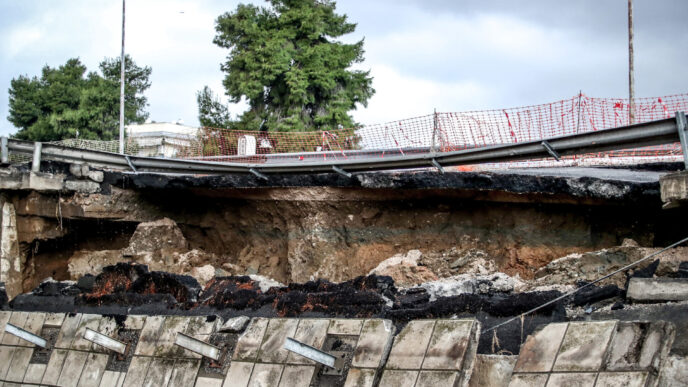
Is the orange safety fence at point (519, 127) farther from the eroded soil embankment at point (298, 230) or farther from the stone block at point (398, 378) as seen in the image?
the stone block at point (398, 378)

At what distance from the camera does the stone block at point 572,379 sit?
13.6 ft

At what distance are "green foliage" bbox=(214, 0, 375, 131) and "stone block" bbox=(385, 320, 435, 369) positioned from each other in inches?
599

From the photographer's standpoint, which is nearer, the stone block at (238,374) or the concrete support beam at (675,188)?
the concrete support beam at (675,188)

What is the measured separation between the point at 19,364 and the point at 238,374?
9.72ft

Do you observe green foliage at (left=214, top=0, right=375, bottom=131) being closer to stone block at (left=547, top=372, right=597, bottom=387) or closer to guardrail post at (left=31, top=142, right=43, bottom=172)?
guardrail post at (left=31, top=142, right=43, bottom=172)

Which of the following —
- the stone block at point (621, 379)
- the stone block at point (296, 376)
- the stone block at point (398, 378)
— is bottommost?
the stone block at point (296, 376)

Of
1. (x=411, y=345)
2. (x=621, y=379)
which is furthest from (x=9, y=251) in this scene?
(x=621, y=379)

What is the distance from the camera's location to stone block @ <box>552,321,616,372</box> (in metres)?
4.21

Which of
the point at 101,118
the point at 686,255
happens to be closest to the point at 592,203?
the point at 686,255

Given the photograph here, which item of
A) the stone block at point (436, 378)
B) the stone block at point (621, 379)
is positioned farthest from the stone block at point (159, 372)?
the stone block at point (621, 379)

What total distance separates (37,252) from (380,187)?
5.40m

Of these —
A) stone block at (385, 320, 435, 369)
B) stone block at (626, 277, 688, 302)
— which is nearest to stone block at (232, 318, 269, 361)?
stone block at (385, 320, 435, 369)

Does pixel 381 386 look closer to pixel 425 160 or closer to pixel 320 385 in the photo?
pixel 320 385

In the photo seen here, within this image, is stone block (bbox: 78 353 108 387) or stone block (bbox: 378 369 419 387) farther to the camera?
stone block (bbox: 78 353 108 387)
